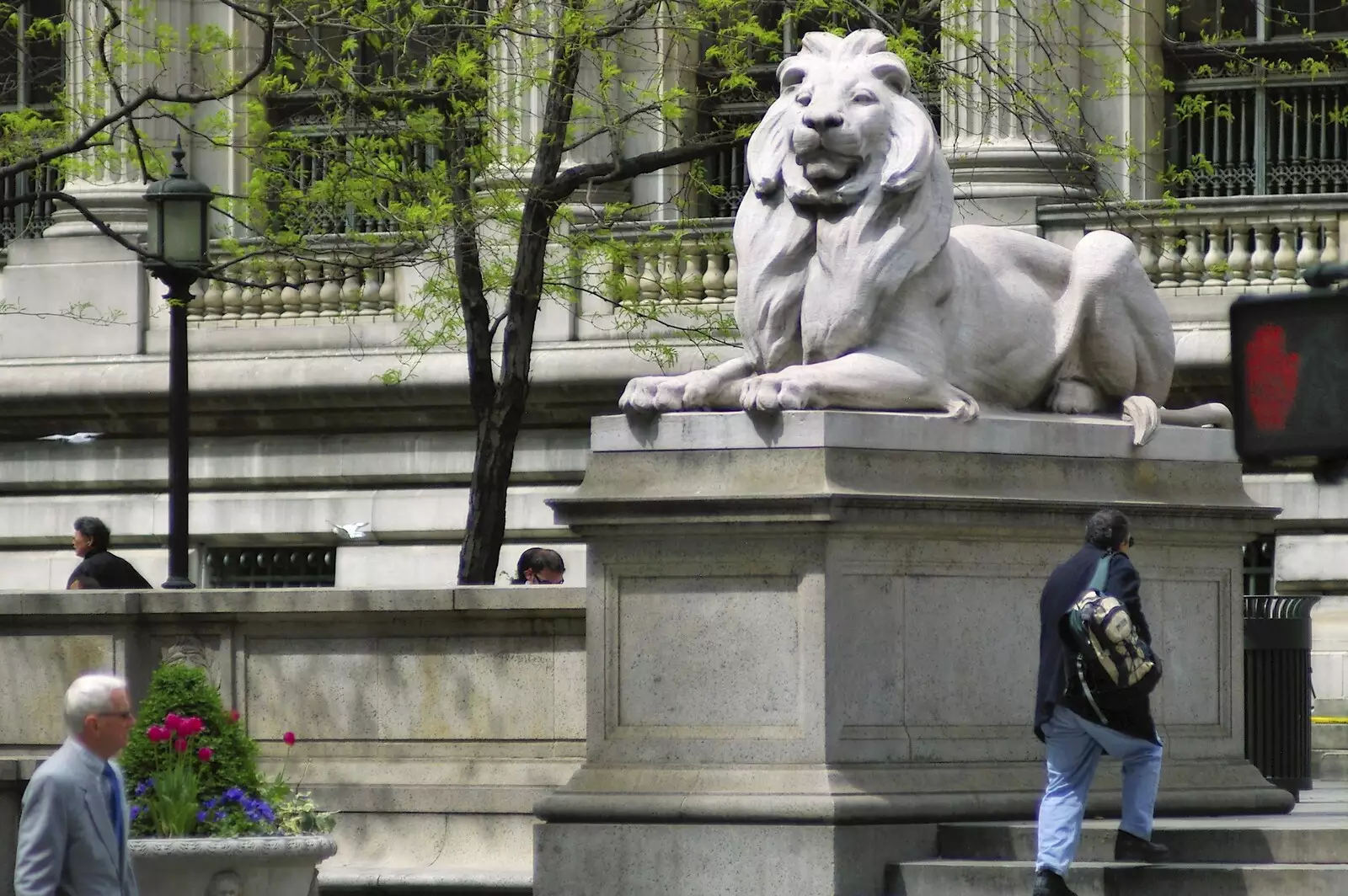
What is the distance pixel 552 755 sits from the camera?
1430cm

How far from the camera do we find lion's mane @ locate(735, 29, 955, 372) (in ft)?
43.9

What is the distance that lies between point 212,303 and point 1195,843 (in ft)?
60.1

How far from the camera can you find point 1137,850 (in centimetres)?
1245

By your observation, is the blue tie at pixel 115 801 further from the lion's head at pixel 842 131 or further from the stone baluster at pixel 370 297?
the stone baluster at pixel 370 297

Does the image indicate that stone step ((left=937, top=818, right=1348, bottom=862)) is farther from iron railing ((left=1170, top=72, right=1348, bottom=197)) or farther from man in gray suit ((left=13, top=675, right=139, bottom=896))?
iron railing ((left=1170, top=72, right=1348, bottom=197))

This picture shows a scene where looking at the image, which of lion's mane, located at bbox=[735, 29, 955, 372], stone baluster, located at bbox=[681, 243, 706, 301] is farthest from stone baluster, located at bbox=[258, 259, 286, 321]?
lion's mane, located at bbox=[735, 29, 955, 372]

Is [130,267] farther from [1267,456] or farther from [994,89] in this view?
[1267,456]

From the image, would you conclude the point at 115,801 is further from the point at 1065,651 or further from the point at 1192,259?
the point at 1192,259

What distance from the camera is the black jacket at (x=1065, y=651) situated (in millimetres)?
12242

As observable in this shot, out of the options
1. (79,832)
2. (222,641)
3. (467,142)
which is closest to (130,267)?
(467,142)

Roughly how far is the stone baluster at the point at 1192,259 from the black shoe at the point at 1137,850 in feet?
46.8

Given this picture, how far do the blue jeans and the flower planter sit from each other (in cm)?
282

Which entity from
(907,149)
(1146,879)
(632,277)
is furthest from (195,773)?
(632,277)

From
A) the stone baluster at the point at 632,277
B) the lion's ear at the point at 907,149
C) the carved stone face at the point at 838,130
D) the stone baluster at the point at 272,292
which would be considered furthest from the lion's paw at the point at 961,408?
the stone baluster at the point at 272,292
